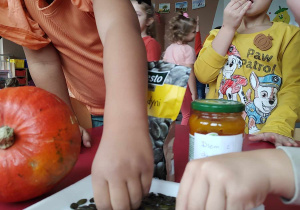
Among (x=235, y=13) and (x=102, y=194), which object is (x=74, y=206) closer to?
(x=102, y=194)

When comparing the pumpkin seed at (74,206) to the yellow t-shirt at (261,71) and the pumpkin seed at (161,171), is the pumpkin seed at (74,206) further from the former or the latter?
the yellow t-shirt at (261,71)

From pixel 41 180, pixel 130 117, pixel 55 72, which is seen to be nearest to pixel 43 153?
pixel 41 180

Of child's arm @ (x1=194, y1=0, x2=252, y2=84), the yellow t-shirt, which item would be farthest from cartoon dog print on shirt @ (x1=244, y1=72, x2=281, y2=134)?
child's arm @ (x1=194, y1=0, x2=252, y2=84)

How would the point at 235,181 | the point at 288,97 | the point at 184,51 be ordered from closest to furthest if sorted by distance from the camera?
the point at 235,181, the point at 288,97, the point at 184,51

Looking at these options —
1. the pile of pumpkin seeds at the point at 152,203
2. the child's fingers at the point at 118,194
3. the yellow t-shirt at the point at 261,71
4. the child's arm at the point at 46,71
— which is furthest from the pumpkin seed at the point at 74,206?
the yellow t-shirt at the point at 261,71

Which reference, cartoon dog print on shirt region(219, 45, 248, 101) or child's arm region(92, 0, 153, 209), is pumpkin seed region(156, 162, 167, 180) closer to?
child's arm region(92, 0, 153, 209)

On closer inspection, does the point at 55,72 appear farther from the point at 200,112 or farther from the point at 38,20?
the point at 200,112

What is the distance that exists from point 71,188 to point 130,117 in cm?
18

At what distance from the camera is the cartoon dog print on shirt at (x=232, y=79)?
1199mm

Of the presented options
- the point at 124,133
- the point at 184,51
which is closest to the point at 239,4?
the point at 124,133

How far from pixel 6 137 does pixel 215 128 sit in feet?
1.10

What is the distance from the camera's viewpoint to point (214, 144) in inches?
16.6

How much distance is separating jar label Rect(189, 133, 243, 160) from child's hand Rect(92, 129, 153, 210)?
11 cm

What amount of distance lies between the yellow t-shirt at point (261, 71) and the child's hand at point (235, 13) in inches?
3.5
